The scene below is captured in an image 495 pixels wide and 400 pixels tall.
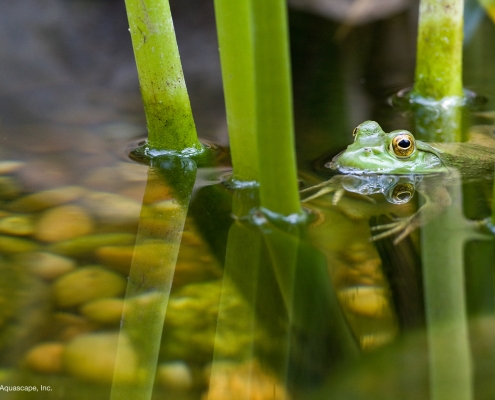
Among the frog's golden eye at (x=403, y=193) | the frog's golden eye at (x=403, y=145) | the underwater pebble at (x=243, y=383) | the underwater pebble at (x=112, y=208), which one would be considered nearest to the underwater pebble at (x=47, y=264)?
the underwater pebble at (x=112, y=208)

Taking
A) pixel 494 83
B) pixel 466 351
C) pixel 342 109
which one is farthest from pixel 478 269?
pixel 494 83

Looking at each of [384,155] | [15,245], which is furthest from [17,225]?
[384,155]

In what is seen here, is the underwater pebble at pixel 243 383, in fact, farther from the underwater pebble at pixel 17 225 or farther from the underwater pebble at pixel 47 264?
the underwater pebble at pixel 17 225

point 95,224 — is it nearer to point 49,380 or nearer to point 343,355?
point 49,380

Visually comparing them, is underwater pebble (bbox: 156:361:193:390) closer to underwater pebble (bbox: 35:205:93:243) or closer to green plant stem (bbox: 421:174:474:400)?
green plant stem (bbox: 421:174:474:400)

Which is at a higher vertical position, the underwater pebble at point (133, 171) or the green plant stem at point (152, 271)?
the underwater pebble at point (133, 171)

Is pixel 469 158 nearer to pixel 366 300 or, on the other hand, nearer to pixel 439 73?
pixel 439 73

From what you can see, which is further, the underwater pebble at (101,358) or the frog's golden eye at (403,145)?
the frog's golden eye at (403,145)
